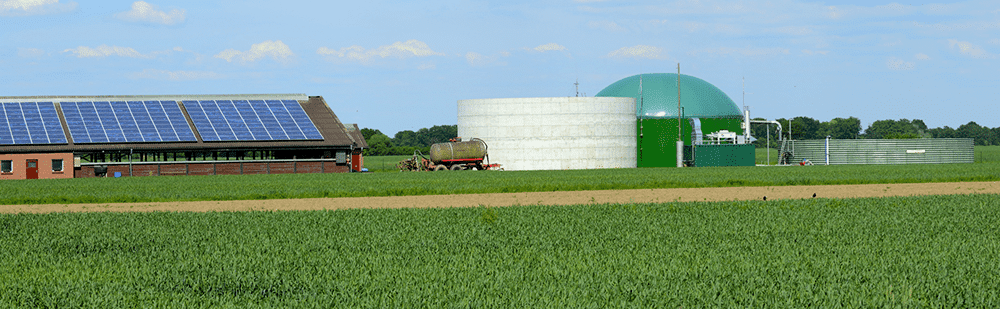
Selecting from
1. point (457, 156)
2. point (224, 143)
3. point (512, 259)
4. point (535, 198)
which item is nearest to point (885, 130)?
point (457, 156)

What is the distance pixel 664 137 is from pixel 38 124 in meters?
41.6

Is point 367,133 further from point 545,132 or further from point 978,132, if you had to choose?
point 978,132

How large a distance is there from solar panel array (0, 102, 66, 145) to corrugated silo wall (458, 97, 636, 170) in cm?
2651

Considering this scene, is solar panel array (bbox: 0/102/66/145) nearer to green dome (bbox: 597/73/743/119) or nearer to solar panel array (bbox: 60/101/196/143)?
solar panel array (bbox: 60/101/196/143)

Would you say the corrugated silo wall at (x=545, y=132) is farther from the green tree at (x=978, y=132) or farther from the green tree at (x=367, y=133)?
the green tree at (x=978, y=132)

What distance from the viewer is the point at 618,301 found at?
7988mm

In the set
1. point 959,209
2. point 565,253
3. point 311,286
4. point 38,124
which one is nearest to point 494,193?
point 959,209

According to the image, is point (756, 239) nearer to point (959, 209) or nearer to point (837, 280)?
point (837, 280)

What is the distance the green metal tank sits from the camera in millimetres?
50438

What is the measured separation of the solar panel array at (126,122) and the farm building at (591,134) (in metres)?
19.6

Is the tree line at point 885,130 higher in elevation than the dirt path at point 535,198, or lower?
higher

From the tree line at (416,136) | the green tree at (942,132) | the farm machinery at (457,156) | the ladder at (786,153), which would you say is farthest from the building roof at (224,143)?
the green tree at (942,132)

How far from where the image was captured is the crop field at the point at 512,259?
830cm

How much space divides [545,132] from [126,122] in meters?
26.9
